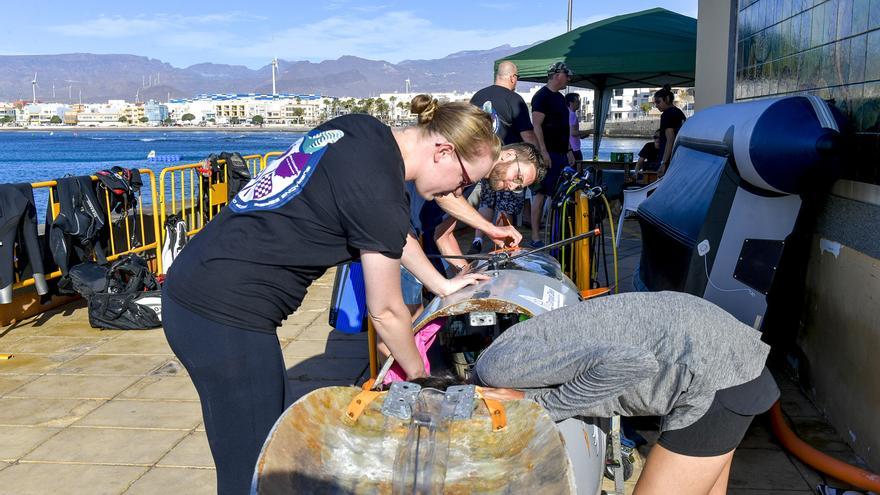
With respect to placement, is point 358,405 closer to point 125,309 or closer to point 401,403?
point 401,403

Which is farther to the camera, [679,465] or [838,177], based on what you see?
[838,177]

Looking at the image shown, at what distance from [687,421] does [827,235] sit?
8.25ft

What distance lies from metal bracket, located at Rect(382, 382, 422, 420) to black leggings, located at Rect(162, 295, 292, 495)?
1.54 ft

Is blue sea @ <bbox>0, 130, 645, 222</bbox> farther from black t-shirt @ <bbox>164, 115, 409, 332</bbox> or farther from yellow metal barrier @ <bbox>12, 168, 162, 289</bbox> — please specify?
black t-shirt @ <bbox>164, 115, 409, 332</bbox>

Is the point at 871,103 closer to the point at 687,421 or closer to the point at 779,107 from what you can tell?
the point at 779,107

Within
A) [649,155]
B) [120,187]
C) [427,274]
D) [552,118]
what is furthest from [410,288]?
[649,155]

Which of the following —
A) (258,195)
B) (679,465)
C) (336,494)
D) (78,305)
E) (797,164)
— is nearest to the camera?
(336,494)

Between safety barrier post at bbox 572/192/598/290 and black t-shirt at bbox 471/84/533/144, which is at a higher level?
black t-shirt at bbox 471/84/533/144

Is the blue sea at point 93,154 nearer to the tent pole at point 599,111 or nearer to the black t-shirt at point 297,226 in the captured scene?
the tent pole at point 599,111

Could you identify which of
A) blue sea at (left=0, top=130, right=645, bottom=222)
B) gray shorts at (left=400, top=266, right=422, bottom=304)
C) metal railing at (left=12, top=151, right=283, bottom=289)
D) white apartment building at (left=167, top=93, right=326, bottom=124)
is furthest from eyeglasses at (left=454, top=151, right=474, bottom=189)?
white apartment building at (left=167, top=93, right=326, bottom=124)

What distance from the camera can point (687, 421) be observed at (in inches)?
89.4

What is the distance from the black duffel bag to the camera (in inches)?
252

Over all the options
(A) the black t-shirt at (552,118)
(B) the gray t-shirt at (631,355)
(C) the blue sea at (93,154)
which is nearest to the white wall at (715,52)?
(A) the black t-shirt at (552,118)

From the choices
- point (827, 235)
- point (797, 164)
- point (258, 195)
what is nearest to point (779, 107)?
point (797, 164)
